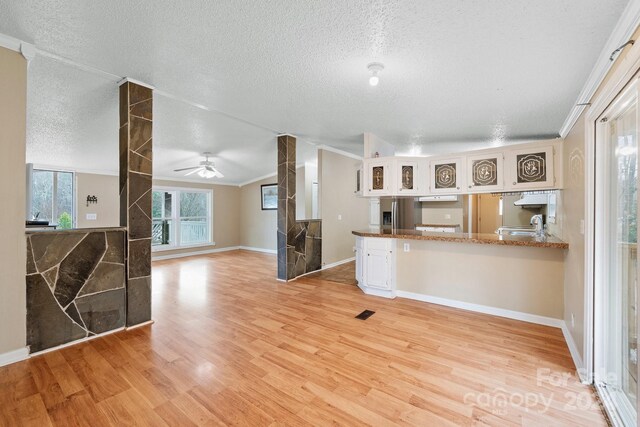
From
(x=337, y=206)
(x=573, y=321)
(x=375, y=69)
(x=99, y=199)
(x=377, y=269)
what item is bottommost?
(x=573, y=321)

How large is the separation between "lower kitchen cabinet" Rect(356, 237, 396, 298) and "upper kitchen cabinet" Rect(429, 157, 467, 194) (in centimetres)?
107

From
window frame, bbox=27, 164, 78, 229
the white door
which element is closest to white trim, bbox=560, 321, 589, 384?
the white door

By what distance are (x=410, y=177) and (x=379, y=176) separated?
47cm

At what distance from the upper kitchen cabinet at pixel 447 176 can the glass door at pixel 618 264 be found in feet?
6.32

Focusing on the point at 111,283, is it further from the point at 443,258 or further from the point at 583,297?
the point at 583,297

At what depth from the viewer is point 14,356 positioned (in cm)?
207

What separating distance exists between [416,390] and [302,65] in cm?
268

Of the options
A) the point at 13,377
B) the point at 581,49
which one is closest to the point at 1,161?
the point at 13,377

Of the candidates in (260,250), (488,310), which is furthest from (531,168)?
(260,250)

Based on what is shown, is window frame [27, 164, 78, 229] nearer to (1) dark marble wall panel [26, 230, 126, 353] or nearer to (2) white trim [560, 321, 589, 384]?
(1) dark marble wall panel [26, 230, 126, 353]

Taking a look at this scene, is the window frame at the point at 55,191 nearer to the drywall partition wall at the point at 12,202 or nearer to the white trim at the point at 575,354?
the drywall partition wall at the point at 12,202

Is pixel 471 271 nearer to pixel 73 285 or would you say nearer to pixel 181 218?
pixel 73 285

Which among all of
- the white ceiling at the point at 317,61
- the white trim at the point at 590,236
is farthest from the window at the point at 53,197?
the white trim at the point at 590,236

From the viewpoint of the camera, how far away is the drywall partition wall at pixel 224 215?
7789 millimetres
